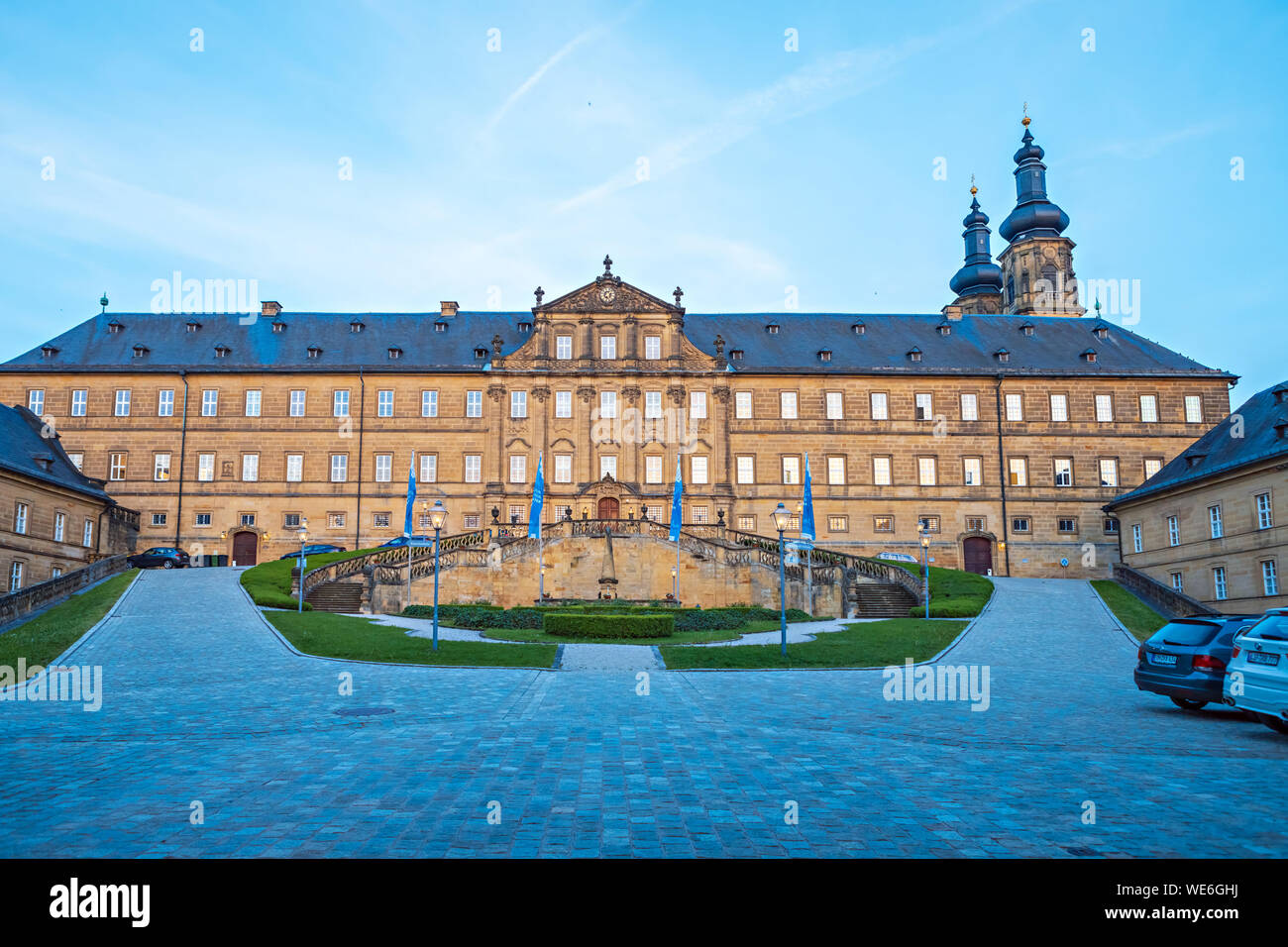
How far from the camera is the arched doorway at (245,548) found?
172ft

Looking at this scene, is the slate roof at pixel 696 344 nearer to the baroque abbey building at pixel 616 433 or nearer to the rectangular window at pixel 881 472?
the baroque abbey building at pixel 616 433

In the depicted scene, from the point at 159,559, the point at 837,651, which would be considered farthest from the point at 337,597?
the point at 837,651

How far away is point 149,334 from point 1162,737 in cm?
6117

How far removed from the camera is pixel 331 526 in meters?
52.7

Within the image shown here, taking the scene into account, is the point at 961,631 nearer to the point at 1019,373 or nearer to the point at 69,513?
the point at 1019,373

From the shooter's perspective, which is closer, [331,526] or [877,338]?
[331,526]

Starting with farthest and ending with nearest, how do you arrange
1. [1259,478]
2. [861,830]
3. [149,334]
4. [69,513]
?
[149,334], [69,513], [1259,478], [861,830]

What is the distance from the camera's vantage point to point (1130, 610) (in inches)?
1344

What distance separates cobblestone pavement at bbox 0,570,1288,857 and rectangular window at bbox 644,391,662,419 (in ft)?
122

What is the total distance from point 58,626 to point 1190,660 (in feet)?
94.1

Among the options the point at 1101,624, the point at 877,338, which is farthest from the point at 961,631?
the point at 877,338

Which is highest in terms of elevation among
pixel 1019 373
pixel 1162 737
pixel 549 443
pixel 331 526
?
pixel 1019 373

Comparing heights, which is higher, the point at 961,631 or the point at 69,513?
the point at 69,513

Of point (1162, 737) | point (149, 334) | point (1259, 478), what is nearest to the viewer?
point (1162, 737)
